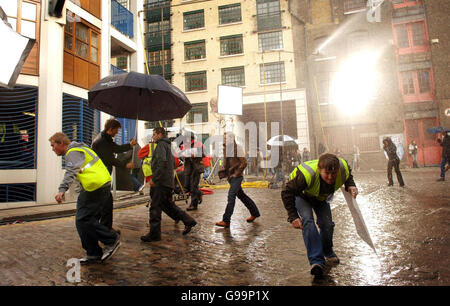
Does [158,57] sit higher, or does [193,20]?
[193,20]

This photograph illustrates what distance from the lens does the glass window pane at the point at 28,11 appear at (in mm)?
10339

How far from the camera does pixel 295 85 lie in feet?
76.6

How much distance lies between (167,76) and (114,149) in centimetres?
2363

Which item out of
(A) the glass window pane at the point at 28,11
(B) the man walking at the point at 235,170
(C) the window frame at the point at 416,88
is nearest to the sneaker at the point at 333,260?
(B) the man walking at the point at 235,170

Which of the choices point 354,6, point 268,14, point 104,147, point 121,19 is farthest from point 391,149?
point 268,14

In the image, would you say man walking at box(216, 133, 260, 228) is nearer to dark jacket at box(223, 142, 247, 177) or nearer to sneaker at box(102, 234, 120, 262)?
dark jacket at box(223, 142, 247, 177)

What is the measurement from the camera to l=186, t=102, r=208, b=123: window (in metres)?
25.4

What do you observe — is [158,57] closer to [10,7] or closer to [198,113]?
[198,113]

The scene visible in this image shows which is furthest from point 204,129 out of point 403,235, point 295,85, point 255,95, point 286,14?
point 403,235

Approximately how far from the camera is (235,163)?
552 cm

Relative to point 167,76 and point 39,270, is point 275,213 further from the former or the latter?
point 167,76

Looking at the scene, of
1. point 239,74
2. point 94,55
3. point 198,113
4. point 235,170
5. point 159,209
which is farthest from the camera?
point 198,113

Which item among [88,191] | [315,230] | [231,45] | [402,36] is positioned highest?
[231,45]

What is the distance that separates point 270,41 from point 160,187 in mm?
22960
